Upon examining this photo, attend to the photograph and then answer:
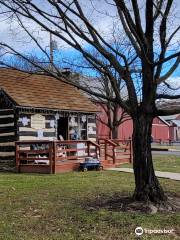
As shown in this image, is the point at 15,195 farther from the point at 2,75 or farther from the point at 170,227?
the point at 2,75

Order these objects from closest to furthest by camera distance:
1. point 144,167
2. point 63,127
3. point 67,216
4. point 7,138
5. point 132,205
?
point 67,216
point 132,205
point 144,167
point 7,138
point 63,127

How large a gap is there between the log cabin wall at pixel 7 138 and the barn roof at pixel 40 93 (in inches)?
35.5

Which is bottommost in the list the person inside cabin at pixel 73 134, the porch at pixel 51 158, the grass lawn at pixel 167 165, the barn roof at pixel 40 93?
the grass lawn at pixel 167 165

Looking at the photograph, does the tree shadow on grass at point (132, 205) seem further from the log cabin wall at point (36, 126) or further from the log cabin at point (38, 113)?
the log cabin wall at point (36, 126)

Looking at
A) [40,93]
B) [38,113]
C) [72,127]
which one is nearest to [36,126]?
[38,113]

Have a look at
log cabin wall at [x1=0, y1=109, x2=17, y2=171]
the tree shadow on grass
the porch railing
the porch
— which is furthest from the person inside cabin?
the tree shadow on grass

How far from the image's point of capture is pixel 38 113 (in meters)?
21.7

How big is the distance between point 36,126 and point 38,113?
598 mm

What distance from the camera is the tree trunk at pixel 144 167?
31.5ft

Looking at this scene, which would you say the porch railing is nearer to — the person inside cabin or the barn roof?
the barn roof

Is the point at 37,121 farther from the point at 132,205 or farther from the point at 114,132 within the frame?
the point at 114,132

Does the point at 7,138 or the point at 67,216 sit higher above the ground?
the point at 7,138

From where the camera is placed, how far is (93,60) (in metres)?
10.1

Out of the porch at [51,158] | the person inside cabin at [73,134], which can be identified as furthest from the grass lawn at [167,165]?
the person inside cabin at [73,134]
